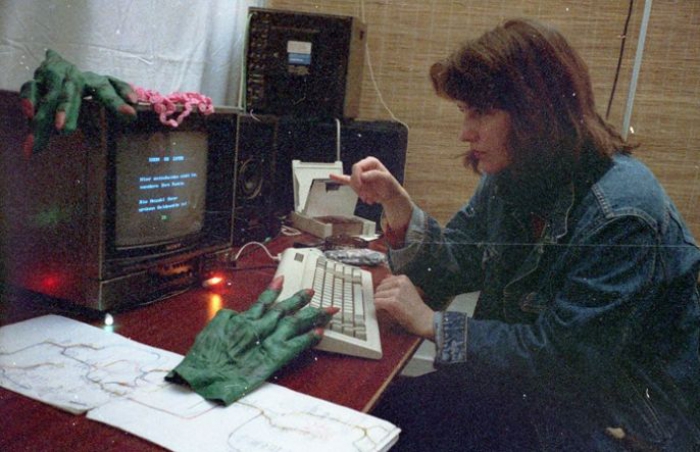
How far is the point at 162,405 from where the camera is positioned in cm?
56

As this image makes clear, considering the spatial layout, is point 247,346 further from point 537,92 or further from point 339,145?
point 339,145

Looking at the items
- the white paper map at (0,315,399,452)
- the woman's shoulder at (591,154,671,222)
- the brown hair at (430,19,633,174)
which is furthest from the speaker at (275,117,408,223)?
the white paper map at (0,315,399,452)

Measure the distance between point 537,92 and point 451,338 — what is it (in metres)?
0.30

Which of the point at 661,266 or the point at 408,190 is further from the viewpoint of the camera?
the point at 408,190

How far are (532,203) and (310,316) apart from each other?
283 millimetres

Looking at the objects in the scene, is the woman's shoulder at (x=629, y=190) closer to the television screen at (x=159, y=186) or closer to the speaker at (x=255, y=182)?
the television screen at (x=159, y=186)

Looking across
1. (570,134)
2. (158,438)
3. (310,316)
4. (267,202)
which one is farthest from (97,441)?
(267,202)

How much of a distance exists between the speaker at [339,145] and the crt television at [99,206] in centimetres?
25

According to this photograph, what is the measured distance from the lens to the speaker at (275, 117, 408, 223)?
80 centimetres

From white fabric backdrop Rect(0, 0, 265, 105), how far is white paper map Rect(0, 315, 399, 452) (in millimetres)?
301

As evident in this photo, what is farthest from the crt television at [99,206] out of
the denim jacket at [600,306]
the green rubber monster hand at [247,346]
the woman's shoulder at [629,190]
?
the woman's shoulder at [629,190]

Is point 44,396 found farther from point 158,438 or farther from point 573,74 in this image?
point 573,74

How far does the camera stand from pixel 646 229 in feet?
1.95

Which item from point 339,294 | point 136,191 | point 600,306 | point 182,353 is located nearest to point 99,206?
point 136,191
